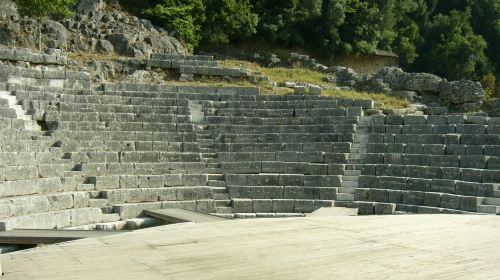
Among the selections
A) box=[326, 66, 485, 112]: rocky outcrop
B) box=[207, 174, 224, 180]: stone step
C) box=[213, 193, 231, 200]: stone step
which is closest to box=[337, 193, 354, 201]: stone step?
box=[213, 193, 231, 200]: stone step

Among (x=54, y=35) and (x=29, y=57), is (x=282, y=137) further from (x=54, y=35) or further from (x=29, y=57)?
(x=54, y=35)

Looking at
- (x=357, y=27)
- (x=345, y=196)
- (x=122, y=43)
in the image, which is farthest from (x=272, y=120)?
(x=357, y=27)

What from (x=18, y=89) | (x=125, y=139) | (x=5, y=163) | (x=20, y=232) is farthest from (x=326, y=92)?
(x=20, y=232)

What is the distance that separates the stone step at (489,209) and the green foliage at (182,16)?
51.9 ft

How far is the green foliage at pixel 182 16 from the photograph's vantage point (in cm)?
2291

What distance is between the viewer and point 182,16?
23609 millimetres

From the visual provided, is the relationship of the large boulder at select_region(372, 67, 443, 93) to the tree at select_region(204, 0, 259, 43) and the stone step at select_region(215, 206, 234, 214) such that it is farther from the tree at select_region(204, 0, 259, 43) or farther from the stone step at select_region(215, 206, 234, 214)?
the stone step at select_region(215, 206, 234, 214)

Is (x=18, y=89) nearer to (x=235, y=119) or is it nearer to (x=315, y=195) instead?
(x=235, y=119)

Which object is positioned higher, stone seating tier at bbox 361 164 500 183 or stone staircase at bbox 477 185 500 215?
stone seating tier at bbox 361 164 500 183

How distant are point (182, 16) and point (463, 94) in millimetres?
11809

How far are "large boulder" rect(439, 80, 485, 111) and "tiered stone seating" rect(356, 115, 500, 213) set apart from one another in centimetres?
746

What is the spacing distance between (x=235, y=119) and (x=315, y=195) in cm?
354

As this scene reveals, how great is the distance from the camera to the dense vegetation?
25.0 m

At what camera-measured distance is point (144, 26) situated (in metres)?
21.6
